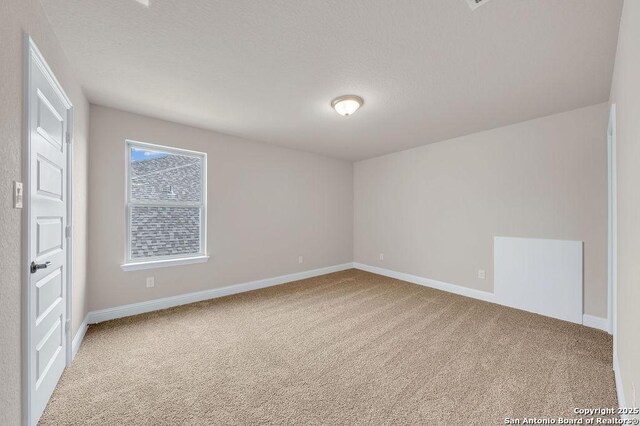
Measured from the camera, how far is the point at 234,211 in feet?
13.2

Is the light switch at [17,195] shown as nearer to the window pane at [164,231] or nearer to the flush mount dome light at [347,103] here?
the window pane at [164,231]

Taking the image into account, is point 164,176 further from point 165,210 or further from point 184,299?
point 184,299

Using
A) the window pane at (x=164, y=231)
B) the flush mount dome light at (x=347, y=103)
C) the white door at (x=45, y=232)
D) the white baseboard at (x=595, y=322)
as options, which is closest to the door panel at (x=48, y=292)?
the white door at (x=45, y=232)


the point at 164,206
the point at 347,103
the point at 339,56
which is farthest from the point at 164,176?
the point at 339,56

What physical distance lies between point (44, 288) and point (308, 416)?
1.79 m

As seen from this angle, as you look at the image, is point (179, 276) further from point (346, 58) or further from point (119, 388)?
point (346, 58)

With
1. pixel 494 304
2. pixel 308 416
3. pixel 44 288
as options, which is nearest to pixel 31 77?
pixel 44 288

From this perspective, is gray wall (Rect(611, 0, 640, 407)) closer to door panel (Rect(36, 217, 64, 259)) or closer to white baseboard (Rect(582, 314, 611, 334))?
white baseboard (Rect(582, 314, 611, 334))

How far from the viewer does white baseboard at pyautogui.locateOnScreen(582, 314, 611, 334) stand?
9.12ft

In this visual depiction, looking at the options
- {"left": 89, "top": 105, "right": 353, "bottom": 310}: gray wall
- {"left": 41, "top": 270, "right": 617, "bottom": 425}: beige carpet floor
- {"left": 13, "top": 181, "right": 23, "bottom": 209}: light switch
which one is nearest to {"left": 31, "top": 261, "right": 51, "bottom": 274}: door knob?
{"left": 13, "top": 181, "right": 23, "bottom": 209}: light switch

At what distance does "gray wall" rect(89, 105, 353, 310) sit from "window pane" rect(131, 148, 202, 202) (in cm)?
16

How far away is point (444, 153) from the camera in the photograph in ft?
13.8

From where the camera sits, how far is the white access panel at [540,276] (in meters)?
3.00

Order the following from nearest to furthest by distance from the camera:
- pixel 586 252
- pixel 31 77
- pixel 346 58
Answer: pixel 31 77 → pixel 346 58 → pixel 586 252
